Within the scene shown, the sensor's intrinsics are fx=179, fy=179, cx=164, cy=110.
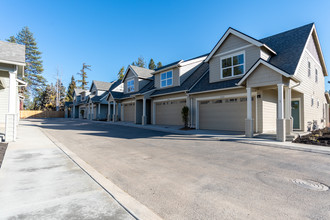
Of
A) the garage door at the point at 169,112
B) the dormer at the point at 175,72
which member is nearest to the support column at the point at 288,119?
the garage door at the point at 169,112

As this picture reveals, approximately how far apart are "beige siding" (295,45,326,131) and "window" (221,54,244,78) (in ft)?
12.1

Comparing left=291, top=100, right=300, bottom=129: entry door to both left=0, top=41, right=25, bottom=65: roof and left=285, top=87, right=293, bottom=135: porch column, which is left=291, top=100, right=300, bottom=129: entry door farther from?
left=0, top=41, right=25, bottom=65: roof

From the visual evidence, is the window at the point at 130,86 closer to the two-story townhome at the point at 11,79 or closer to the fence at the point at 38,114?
the two-story townhome at the point at 11,79

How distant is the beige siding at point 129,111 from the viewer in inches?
974

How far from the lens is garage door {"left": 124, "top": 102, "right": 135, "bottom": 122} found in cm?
2486

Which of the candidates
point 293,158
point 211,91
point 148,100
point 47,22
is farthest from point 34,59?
point 293,158

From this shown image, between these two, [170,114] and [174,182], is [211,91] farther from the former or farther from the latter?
[174,182]

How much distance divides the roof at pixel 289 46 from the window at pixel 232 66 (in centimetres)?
194

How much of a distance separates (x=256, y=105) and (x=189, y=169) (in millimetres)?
9854

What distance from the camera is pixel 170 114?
755 inches

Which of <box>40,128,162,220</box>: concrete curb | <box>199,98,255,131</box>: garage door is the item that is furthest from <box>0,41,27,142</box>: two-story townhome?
<box>199,98,255,131</box>: garage door

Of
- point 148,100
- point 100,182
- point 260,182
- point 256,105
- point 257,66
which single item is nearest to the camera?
point 100,182

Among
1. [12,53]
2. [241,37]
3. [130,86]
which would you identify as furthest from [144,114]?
[12,53]

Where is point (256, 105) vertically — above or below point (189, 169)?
above
